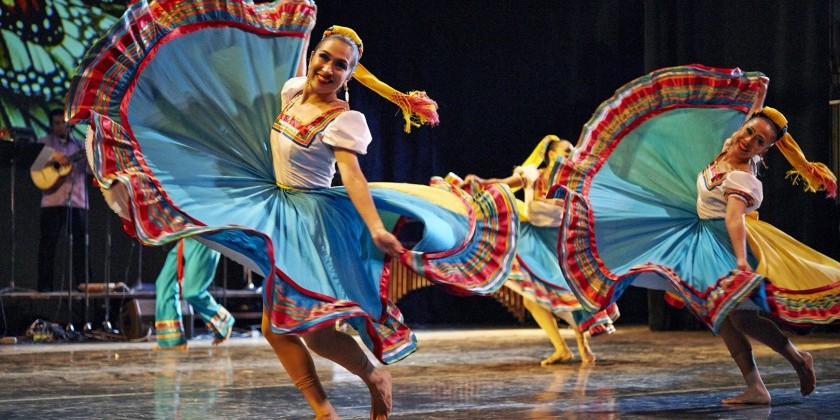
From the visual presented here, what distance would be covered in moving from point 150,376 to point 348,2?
4.77 metres

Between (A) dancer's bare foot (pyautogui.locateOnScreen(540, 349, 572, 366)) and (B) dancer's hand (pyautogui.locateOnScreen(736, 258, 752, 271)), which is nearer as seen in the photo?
(B) dancer's hand (pyautogui.locateOnScreen(736, 258, 752, 271))

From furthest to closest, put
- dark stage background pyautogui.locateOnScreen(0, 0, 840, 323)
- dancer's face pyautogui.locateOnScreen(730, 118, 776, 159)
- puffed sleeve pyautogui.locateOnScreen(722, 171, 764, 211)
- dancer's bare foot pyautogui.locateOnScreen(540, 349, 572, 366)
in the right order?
dark stage background pyautogui.locateOnScreen(0, 0, 840, 323)
dancer's bare foot pyautogui.locateOnScreen(540, 349, 572, 366)
dancer's face pyautogui.locateOnScreen(730, 118, 776, 159)
puffed sleeve pyautogui.locateOnScreen(722, 171, 764, 211)

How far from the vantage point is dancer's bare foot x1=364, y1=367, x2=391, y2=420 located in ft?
9.20

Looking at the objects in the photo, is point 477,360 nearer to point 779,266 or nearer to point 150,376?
point 150,376

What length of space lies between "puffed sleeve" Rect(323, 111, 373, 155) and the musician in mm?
4816

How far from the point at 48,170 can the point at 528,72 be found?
4.30 metres

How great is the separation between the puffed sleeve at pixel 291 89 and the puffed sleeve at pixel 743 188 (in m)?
1.64

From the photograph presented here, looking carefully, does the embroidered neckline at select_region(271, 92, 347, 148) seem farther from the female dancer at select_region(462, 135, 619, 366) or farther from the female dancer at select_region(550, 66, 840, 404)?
the female dancer at select_region(462, 135, 619, 366)

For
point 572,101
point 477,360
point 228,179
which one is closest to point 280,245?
point 228,179

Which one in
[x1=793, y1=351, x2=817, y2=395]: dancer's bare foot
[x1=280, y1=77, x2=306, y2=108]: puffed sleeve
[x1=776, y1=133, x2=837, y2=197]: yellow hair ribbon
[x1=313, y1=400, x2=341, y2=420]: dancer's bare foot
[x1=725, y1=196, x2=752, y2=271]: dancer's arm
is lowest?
[x1=793, y1=351, x2=817, y2=395]: dancer's bare foot

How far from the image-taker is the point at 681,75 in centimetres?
419

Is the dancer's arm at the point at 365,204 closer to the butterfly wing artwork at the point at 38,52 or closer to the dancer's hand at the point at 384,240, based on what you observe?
the dancer's hand at the point at 384,240

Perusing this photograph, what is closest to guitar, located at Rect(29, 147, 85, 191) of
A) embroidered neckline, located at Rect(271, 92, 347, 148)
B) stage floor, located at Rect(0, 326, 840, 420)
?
stage floor, located at Rect(0, 326, 840, 420)

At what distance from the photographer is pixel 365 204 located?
2.70 m
